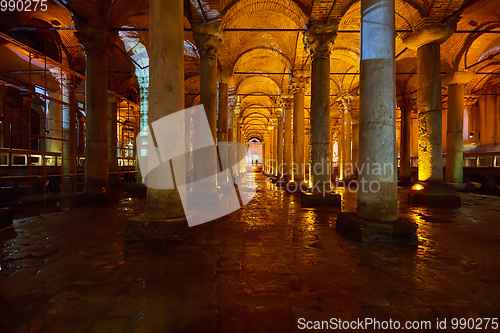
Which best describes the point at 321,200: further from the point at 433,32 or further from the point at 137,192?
the point at 137,192

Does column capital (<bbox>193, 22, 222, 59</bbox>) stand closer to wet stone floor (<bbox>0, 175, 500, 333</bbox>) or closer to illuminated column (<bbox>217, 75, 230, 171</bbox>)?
illuminated column (<bbox>217, 75, 230, 171</bbox>)

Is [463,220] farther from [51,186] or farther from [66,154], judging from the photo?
[51,186]

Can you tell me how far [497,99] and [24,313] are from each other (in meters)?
27.9

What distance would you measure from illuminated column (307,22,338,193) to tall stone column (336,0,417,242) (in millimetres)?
3430

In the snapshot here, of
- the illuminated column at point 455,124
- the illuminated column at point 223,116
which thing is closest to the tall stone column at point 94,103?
the illuminated column at point 223,116

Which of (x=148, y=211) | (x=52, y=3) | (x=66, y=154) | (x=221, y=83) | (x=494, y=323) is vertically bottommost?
(x=494, y=323)

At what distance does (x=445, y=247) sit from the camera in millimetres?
4133

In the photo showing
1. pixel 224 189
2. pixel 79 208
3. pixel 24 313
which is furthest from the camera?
pixel 224 189

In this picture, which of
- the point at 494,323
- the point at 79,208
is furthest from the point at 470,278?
the point at 79,208

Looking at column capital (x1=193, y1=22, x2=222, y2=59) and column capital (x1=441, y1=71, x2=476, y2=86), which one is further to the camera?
column capital (x1=441, y1=71, x2=476, y2=86)

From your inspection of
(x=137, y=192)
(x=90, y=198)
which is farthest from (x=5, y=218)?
(x=137, y=192)

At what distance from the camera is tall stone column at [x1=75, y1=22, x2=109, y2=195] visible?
7.99 meters

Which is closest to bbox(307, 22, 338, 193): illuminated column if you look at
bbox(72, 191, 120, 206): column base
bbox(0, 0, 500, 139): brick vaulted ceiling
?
bbox(0, 0, 500, 139): brick vaulted ceiling

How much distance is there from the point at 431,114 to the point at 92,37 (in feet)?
34.8
